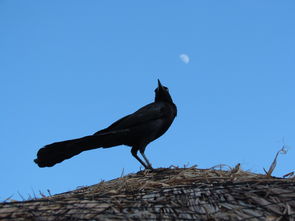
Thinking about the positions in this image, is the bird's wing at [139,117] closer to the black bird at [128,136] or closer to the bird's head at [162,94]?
the black bird at [128,136]

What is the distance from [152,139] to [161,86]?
139 cm

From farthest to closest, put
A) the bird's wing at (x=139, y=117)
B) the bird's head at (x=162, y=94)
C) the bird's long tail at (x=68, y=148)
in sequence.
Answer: the bird's head at (x=162, y=94) → the bird's wing at (x=139, y=117) → the bird's long tail at (x=68, y=148)

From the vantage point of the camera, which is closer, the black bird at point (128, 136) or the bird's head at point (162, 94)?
the black bird at point (128, 136)

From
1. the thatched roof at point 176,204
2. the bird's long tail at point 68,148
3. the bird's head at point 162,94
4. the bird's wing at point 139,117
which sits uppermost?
the bird's head at point 162,94

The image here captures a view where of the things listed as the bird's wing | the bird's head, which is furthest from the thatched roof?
the bird's head

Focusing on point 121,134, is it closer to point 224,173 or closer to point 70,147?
point 70,147

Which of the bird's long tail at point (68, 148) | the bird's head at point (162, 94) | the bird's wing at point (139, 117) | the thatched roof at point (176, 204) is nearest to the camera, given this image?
the thatched roof at point (176, 204)

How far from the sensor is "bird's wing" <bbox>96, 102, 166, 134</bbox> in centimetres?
663

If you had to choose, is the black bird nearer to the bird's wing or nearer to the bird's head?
the bird's wing

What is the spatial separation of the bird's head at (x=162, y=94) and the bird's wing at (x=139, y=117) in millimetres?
715

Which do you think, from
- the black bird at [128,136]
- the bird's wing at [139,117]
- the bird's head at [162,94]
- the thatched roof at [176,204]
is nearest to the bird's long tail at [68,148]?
the black bird at [128,136]

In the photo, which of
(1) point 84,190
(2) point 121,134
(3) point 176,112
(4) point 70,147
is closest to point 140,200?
(1) point 84,190

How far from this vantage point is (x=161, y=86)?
7855 millimetres

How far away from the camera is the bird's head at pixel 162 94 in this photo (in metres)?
7.73
